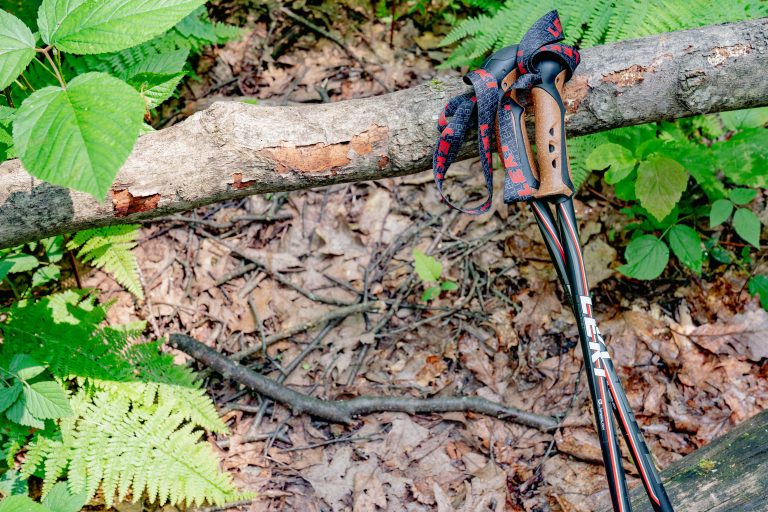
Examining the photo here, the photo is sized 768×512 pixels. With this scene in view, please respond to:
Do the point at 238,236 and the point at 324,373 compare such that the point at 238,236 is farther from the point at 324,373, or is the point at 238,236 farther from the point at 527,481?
the point at 527,481

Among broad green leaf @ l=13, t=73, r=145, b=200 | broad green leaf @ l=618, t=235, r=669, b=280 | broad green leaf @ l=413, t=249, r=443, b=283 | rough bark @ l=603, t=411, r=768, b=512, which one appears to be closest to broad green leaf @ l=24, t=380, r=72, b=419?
broad green leaf @ l=13, t=73, r=145, b=200

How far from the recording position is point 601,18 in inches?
103

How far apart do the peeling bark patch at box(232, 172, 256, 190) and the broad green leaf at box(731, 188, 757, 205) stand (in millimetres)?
2271

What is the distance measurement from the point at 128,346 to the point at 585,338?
6.90ft

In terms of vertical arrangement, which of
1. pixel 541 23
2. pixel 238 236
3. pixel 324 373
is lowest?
pixel 324 373

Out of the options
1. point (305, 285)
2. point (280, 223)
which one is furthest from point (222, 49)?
point (305, 285)

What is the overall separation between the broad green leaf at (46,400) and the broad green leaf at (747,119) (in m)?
3.31

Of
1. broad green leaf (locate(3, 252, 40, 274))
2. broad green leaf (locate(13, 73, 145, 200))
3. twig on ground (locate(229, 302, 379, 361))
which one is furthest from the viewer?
twig on ground (locate(229, 302, 379, 361))

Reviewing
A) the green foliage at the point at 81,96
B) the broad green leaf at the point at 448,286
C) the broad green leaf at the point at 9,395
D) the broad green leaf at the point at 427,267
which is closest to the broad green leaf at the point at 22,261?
the broad green leaf at the point at 9,395

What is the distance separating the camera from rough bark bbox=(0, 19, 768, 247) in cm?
182

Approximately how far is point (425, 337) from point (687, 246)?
140cm

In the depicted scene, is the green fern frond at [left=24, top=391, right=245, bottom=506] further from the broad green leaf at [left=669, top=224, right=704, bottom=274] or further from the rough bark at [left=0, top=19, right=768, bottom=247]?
the broad green leaf at [left=669, top=224, right=704, bottom=274]

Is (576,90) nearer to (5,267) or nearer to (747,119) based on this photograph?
(747,119)

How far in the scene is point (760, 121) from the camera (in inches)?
100
